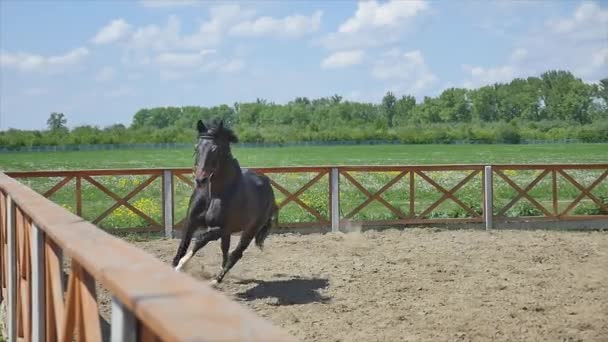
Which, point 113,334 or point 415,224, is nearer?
point 113,334

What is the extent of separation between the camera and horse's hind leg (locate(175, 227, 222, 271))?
831cm

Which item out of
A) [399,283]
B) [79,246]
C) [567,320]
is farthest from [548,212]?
[79,246]

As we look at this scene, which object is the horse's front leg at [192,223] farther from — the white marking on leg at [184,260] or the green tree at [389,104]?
the green tree at [389,104]

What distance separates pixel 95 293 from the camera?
280cm

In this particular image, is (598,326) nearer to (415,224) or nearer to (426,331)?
(426,331)

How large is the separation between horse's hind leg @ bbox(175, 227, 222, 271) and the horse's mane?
1.07 m

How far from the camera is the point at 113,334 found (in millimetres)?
2256

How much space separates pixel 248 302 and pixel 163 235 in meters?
6.09

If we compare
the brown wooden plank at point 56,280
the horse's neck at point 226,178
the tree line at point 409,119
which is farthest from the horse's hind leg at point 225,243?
the tree line at point 409,119

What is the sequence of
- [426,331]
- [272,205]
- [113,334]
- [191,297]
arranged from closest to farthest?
[191,297], [113,334], [426,331], [272,205]

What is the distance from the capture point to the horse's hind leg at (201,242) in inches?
327

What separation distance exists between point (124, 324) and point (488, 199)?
44.1ft

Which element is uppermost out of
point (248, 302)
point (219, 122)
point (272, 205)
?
point (219, 122)

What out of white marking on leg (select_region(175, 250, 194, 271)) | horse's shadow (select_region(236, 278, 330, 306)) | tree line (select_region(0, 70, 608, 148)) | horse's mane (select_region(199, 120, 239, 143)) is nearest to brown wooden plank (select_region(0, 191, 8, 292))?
white marking on leg (select_region(175, 250, 194, 271))
